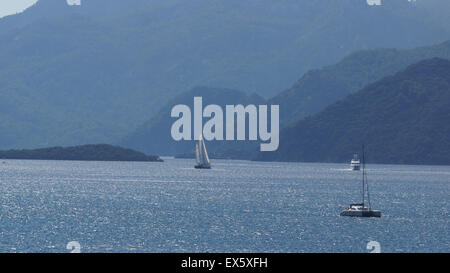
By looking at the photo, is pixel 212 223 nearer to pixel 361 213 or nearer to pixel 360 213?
pixel 360 213

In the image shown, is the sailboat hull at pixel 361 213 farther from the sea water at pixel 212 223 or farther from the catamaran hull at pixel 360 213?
the sea water at pixel 212 223

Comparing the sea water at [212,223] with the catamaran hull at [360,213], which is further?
the catamaran hull at [360,213]

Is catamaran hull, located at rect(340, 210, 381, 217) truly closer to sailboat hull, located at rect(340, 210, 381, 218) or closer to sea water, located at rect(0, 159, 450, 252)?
sailboat hull, located at rect(340, 210, 381, 218)

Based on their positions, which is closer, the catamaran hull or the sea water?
the sea water

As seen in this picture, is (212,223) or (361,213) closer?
(212,223)

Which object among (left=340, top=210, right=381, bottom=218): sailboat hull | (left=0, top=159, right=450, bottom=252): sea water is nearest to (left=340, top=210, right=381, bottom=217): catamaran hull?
(left=340, top=210, right=381, bottom=218): sailboat hull

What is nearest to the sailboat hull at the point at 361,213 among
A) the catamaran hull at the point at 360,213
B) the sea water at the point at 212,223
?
the catamaran hull at the point at 360,213

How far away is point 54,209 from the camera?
135 metres

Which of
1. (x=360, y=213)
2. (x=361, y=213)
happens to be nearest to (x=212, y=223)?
(x=360, y=213)

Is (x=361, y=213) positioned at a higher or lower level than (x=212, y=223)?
higher
